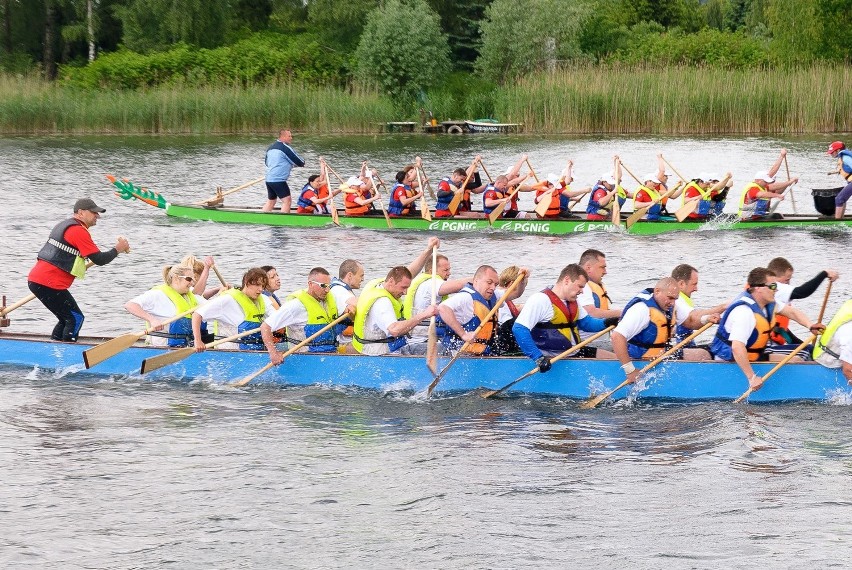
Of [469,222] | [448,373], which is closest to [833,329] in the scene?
[448,373]

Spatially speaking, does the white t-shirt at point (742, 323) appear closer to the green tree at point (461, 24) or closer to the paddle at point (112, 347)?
the paddle at point (112, 347)

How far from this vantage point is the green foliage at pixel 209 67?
50.8 metres

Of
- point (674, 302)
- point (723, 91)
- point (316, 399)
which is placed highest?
point (723, 91)

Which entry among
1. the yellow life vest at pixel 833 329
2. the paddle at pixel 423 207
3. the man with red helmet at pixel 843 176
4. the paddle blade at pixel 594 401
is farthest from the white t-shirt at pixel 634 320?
the paddle at pixel 423 207

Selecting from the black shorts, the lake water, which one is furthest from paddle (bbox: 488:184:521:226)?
the lake water

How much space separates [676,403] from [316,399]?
11.6 feet

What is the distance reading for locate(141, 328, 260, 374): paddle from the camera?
12266 mm

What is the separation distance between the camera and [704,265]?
1989 cm

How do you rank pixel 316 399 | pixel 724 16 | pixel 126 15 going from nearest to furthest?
pixel 316 399 → pixel 126 15 → pixel 724 16

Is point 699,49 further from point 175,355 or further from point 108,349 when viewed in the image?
point 108,349

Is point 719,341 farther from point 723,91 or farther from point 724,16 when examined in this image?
point 724,16

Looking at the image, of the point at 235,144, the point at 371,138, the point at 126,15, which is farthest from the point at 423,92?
the point at 126,15

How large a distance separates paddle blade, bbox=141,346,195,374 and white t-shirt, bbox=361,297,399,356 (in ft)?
5.85

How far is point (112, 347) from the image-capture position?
12.6m
